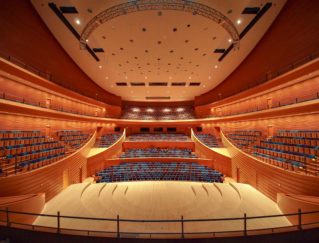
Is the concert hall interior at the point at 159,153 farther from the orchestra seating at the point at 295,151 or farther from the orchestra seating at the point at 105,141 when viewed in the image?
the orchestra seating at the point at 105,141

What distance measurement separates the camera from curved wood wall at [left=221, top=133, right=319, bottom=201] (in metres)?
5.63

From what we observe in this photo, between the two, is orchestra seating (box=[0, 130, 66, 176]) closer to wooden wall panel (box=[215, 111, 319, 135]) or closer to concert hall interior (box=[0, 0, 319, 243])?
concert hall interior (box=[0, 0, 319, 243])

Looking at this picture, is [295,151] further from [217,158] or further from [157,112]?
[157,112]

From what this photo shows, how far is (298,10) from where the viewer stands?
26.4 ft

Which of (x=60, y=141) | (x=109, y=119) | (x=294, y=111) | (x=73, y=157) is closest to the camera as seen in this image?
(x=294, y=111)

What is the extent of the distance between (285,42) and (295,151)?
250 inches

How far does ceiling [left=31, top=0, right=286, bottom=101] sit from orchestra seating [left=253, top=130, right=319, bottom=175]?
19.1 ft

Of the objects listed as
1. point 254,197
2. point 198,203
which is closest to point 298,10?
point 254,197

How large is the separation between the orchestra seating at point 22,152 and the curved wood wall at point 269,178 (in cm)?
1057

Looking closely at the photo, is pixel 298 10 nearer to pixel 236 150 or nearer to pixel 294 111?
pixel 294 111

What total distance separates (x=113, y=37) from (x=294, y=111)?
36.0 ft

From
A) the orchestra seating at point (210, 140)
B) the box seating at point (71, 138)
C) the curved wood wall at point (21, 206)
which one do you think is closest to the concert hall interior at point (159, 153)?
the curved wood wall at point (21, 206)

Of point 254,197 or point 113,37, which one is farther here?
point 113,37

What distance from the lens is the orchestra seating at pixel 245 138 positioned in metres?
11.5
